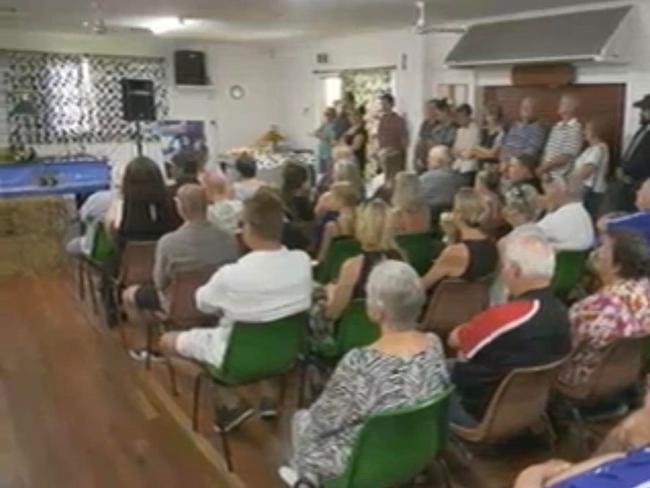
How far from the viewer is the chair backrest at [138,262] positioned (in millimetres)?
4098

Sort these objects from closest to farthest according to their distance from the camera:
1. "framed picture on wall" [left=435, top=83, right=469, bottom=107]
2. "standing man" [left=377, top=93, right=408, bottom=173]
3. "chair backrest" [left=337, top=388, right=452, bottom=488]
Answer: "chair backrest" [left=337, top=388, right=452, bottom=488] → "framed picture on wall" [left=435, top=83, right=469, bottom=107] → "standing man" [left=377, top=93, right=408, bottom=173]

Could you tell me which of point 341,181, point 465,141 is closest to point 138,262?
point 341,181

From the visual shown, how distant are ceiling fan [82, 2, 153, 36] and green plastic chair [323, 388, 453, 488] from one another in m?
5.68

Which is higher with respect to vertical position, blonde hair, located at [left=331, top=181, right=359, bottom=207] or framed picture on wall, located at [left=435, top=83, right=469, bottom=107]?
framed picture on wall, located at [left=435, top=83, right=469, bottom=107]

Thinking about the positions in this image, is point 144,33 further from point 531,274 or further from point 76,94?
point 531,274

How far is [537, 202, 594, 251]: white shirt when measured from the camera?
396cm

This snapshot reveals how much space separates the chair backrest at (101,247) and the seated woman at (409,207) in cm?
184

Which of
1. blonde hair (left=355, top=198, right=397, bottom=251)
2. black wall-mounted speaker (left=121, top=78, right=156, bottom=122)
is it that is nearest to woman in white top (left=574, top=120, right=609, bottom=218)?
blonde hair (left=355, top=198, right=397, bottom=251)

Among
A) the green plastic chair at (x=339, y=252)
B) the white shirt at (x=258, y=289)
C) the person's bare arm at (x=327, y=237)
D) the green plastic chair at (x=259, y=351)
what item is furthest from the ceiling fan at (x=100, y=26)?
the green plastic chair at (x=259, y=351)

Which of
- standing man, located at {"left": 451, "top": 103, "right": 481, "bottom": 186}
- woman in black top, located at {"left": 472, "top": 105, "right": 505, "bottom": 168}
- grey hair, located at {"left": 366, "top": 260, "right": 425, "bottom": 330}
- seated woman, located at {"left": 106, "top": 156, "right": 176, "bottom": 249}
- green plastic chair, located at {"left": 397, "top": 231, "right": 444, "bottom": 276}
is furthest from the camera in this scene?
standing man, located at {"left": 451, "top": 103, "right": 481, "bottom": 186}

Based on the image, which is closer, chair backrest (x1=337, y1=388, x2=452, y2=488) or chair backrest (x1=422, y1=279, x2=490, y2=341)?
chair backrest (x1=337, y1=388, x2=452, y2=488)

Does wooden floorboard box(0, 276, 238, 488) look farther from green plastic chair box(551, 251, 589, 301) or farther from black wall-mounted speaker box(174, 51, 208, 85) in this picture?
black wall-mounted speaker box(174, 51, 208, 85)

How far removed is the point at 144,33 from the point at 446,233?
752cm

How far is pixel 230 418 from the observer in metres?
3.25
